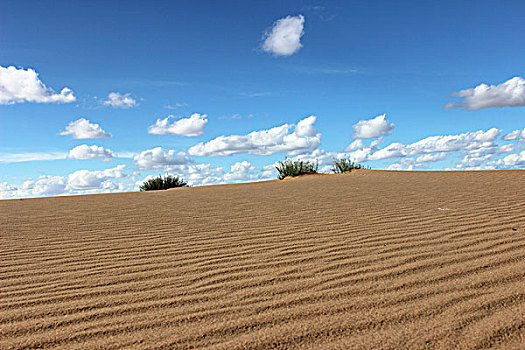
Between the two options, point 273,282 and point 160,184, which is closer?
point 273,282

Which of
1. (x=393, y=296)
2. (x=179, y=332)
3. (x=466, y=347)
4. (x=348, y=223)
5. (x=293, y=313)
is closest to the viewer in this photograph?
(x=466, y=347)

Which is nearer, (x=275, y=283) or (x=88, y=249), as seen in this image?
(x=275, y=283)

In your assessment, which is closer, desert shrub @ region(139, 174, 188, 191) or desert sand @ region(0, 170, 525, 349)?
desert sand @ region(0, 170, 525, 349)

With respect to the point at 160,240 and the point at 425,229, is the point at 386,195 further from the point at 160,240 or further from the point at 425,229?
the point at 160,240

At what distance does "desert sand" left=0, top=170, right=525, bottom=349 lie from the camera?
101 inches

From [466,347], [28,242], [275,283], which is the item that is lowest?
[466,347]

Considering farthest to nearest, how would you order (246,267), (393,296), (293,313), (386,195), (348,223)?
(386,195) → (348,223) → (246,267) → (393,296) → (293,313)

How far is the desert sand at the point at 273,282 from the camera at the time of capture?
2.57 meters

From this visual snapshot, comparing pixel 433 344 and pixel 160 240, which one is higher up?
pixel 160 240

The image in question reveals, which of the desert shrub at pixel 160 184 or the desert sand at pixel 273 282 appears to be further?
the desert shrub at pixel 160 184

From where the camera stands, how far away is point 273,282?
136 inches

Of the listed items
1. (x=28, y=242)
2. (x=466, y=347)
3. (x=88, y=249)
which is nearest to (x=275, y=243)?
(x=88, y=249)

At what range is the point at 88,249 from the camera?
4.93 m

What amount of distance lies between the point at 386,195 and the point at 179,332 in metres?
6.98
